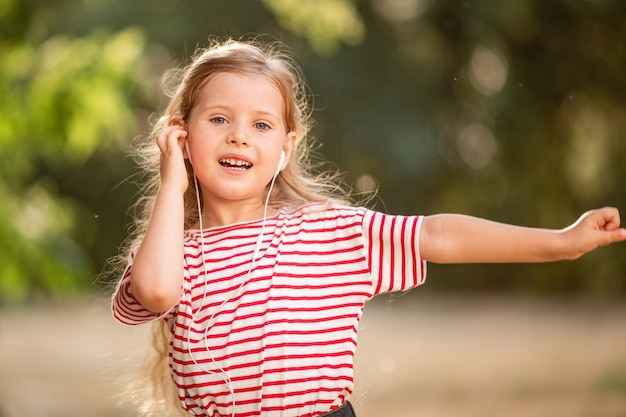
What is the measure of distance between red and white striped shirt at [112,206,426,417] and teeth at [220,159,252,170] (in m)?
0.12

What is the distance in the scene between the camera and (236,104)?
7.14 ft

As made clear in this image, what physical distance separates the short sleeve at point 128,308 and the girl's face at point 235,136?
249 mm

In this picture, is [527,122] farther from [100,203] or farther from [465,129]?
[100,203]

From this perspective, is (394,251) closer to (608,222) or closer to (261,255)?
(261,255)

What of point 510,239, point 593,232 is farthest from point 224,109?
point 593,232

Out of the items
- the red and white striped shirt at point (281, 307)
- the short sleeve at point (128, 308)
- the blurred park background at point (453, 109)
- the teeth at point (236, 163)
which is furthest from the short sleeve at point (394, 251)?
the blurred park background at point (453, 109)

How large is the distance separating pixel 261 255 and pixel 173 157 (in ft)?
0.86

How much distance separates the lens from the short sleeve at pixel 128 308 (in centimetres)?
211

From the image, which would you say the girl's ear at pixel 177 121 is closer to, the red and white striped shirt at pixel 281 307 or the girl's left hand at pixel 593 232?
the red and white striped shirt at pixel 281 307

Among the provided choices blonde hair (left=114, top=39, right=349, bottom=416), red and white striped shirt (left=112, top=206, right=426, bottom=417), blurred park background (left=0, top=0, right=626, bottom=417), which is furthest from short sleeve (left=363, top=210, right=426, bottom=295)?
blurred park background (left=0, top=0, right=626, bottom=417)

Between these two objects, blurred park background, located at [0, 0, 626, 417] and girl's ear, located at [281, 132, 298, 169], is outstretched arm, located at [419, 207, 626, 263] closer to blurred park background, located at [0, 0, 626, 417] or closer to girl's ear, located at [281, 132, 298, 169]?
girl's ear, located at [281, 132, 298, 169]

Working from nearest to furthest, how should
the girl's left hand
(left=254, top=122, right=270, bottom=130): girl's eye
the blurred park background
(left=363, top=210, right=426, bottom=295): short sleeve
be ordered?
the girl's left hand, (left=363, top=210, right=426, bottom=295): short sleeve, (left=254, top=122, right=270, bottom=130): girl's eye, the blurred park background

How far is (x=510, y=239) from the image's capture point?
1994mm

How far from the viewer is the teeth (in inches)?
85.0
